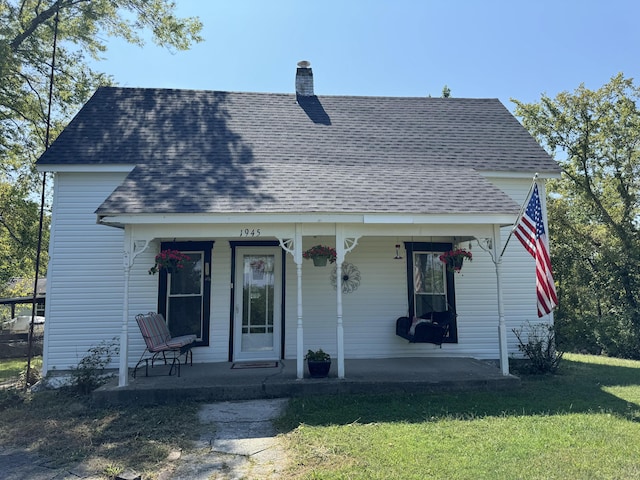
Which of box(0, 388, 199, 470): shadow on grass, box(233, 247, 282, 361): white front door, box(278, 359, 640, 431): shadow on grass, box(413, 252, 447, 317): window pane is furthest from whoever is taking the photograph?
box(413, 252, 447, 317): window pane

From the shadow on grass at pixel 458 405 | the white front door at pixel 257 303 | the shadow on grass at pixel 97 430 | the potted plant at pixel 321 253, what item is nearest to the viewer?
the shadow on grass at pixel 97 430

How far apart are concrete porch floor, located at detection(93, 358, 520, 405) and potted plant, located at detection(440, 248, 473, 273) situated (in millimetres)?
1846

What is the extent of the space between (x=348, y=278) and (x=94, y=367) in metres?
4.99

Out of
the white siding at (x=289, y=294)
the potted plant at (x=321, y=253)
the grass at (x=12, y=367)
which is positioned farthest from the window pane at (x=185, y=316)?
the grass at (x=12, y=367)

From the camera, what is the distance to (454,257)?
24.8ft

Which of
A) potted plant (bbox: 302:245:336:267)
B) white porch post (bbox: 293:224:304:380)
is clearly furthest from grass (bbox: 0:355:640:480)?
potted plant (bbox: 302:245:336:267)

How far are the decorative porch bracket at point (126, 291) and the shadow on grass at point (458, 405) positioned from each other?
263 cm

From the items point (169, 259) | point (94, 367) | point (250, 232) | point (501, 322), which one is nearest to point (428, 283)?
point (501, 322)

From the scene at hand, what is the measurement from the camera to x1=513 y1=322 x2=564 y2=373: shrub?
25.3 ft

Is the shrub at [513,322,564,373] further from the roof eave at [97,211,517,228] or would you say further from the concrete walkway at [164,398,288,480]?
the concrete walkway at [164,398,288,480]

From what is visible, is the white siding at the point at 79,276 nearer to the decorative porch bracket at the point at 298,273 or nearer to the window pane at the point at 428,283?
the decorative porch bracket at the point at 298,273

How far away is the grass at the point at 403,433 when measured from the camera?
12.4ft

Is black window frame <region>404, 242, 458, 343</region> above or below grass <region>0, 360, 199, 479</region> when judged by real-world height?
above

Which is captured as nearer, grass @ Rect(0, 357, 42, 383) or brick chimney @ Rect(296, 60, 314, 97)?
grass @ Rect(0, 357, 42, 383)
